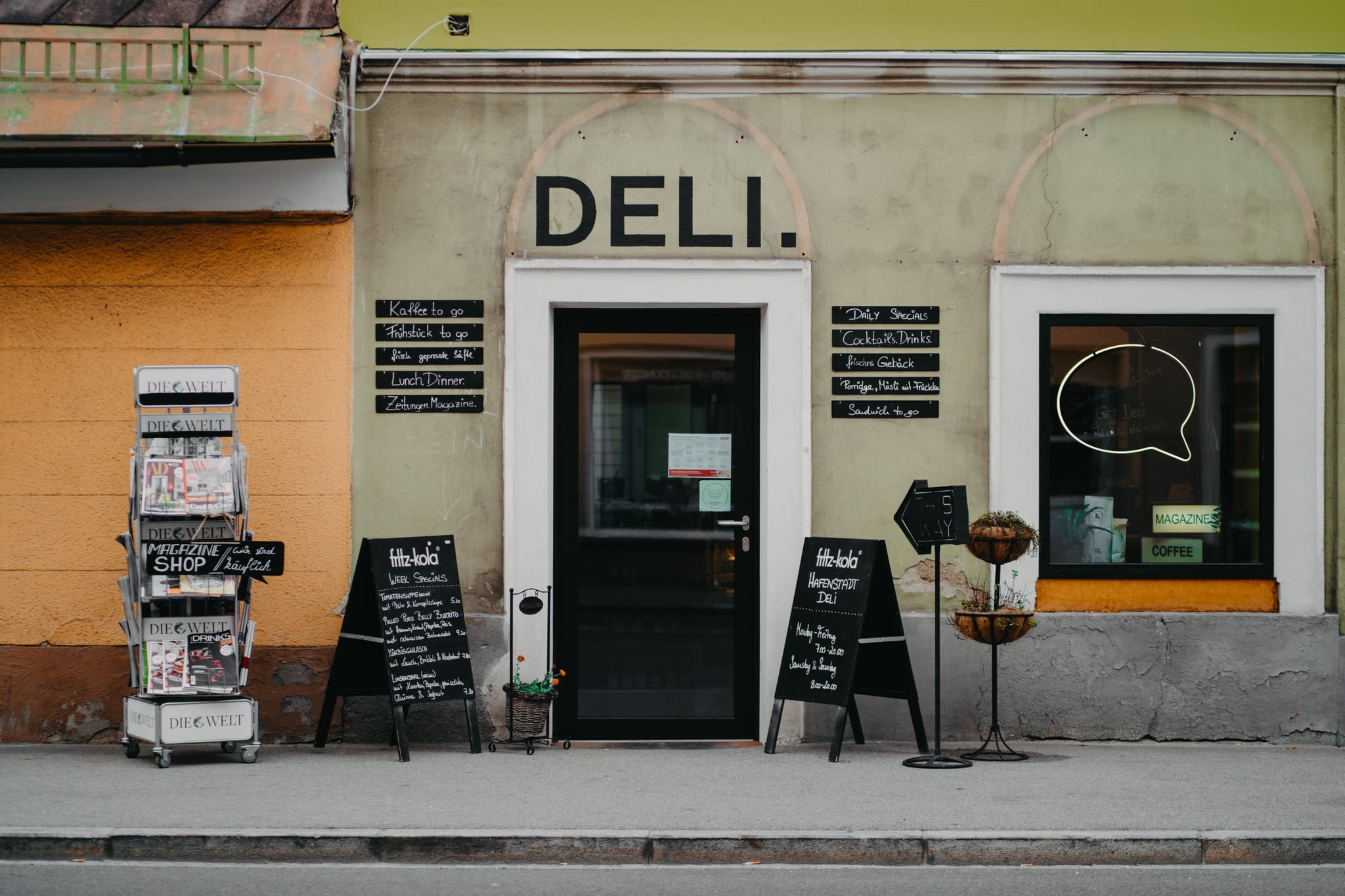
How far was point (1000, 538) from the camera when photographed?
7750mm

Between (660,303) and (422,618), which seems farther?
(660,303)

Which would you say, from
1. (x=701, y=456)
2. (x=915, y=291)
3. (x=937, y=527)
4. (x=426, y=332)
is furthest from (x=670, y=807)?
(x=915, y=291)

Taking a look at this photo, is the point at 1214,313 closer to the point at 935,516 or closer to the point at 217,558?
the point at 935,516

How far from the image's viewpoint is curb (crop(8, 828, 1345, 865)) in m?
5.87

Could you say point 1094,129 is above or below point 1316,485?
above

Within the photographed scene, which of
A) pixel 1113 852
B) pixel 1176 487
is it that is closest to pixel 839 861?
pixel 1113 852

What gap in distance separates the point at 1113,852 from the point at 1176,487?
3.39 meters

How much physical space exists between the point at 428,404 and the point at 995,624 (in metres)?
3.70

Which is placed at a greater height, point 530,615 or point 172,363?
point 172,363

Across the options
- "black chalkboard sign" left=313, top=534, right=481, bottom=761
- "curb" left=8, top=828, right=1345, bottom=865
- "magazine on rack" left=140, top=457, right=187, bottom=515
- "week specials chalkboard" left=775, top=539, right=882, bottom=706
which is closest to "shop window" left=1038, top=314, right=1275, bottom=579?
"week specials chalkboard" left=775, top=539, right=882, bottom=706

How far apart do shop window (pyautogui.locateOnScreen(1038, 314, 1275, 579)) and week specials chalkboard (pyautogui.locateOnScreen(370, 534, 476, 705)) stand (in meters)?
3.73

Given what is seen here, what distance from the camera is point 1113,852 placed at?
232 inches

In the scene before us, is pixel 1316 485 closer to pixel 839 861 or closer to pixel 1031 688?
pixel 1031 688

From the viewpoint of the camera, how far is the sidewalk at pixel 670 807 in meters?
5.89
